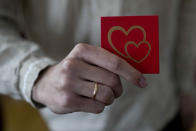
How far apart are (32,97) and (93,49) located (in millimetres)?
140

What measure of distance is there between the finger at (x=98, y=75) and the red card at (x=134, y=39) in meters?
0.03

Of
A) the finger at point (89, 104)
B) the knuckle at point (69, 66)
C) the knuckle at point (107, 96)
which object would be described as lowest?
the finger at point (89, 104)

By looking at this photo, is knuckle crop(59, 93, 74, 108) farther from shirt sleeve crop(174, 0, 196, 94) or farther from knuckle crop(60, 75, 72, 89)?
shirt sleeve crop(174, 0, 196, 94)

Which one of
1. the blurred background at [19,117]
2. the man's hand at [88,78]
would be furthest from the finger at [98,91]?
the blurred background at [19,117]

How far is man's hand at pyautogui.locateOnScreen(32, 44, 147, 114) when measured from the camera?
0.87ft

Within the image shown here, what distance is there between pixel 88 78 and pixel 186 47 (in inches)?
15.0

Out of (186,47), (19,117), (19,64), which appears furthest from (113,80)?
(19,117)

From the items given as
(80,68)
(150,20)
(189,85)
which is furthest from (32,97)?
(189,85)

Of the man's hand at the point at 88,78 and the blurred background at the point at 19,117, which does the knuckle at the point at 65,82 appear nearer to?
the man's hand at the point at 88,78

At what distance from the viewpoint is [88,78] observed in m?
0.28

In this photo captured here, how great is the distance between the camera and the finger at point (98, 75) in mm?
275

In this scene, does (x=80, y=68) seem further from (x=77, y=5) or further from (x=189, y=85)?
(x=189, y=85)

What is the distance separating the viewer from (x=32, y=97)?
344mm

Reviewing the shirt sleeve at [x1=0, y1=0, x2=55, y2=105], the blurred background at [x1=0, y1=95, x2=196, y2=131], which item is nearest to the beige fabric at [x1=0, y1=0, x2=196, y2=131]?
the shirt sleeve at [x1=0, y1=0, x2=55, y2=105]
